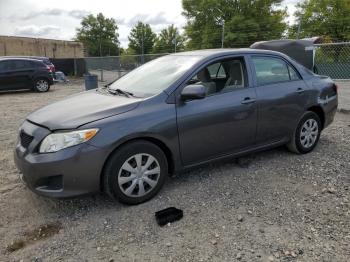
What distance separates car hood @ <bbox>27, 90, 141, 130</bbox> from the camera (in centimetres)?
318

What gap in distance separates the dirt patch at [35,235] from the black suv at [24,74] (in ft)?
40.5

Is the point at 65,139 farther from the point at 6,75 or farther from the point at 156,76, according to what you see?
the point at 6,75

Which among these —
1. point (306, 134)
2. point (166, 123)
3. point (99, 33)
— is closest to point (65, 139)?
point (166, 123)

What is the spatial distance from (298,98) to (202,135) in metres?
1.71

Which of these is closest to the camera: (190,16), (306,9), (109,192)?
(109,192)

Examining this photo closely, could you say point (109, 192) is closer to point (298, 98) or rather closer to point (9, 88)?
point (298, 98)

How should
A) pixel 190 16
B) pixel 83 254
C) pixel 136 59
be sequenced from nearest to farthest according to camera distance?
pixel 83 254
pixel 136 59
pixel 190 16

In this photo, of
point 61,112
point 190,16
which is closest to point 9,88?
point 61,112

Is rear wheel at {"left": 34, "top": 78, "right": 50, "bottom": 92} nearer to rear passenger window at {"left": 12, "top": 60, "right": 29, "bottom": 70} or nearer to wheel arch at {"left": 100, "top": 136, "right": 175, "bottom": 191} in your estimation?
rear passenger window at {"left": 12, "top": 60, "right": 29, "bottom": 70}

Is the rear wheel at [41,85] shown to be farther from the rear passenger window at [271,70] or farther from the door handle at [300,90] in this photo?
the door handle at [300,90]

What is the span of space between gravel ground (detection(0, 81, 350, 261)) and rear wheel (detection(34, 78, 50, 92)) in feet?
36.8

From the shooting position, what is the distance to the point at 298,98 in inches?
181

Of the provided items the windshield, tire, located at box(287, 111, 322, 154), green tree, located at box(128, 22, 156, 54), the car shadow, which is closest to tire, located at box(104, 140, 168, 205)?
the car shadow

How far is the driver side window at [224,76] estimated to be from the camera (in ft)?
13.2
